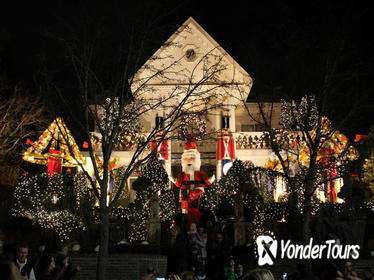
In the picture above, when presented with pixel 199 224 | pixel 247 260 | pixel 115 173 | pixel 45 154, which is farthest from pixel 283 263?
pixel 45 154

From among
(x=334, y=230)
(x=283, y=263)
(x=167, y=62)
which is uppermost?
(x=167, y=62)

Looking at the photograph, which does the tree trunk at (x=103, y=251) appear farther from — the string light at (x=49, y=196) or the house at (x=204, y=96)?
the house at (x=204, y=96)

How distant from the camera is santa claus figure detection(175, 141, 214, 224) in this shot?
17.7m

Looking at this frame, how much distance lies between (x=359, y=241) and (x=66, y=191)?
8.97 metres

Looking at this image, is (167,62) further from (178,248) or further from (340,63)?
(178,248)

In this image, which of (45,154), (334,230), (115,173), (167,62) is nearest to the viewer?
(334,230)

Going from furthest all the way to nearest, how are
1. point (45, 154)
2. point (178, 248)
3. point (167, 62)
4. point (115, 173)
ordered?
point (167, 62), point (45, 154), point (115, 173), point (178, 248)

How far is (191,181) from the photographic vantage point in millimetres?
18469

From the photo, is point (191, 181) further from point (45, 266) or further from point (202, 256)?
point (45, 266)

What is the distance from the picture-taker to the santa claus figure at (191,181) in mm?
17697

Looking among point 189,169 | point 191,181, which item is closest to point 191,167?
point 189,169

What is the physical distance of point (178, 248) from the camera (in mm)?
10375

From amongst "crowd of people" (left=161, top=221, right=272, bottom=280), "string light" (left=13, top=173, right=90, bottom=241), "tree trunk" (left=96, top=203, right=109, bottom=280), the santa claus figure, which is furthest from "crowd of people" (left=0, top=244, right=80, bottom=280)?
the santa claus figure

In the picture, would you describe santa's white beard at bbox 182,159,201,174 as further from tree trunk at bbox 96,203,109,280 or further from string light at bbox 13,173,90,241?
tree trunk at bbox 96,203,109,280
